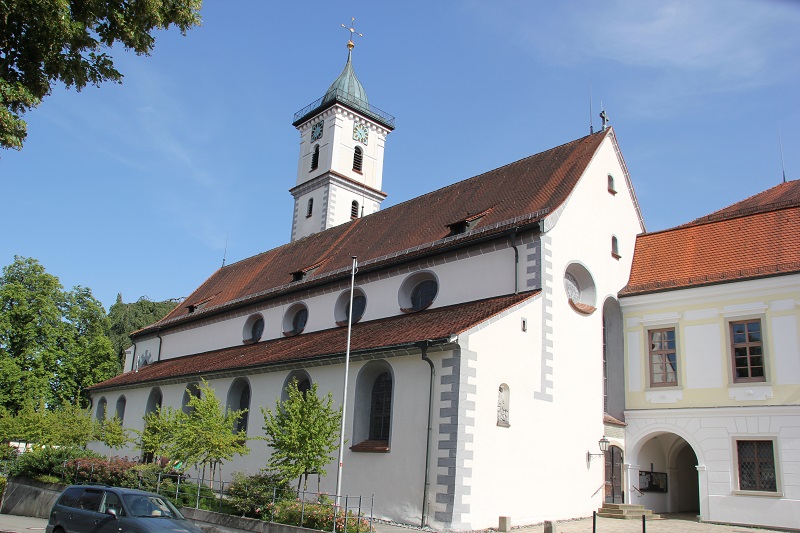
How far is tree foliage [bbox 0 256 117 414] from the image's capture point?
41.3 m

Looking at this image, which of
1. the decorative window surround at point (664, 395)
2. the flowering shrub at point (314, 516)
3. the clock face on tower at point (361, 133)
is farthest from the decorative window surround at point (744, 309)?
the clock face on tower at point (361, 133)

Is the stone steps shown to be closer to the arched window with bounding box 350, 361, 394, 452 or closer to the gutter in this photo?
the arched window with bounding box 350, 361, 394, 452

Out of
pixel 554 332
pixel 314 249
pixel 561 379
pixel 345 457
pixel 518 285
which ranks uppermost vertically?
pixel 314 249

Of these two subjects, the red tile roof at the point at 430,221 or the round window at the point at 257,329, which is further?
the round window at the point at 257,329

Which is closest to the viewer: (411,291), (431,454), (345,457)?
(431,454)

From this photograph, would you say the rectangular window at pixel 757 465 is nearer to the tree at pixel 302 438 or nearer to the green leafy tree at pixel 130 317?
the tree at pixel 302 438

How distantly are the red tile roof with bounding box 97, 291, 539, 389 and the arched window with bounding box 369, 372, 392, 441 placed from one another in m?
1.15

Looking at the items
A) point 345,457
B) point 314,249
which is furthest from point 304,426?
point 314,249

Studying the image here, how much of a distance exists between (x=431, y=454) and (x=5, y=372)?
33.6 meters

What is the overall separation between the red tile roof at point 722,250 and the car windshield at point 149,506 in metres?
14.7

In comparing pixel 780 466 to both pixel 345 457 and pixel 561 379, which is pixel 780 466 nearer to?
pixel 561 379

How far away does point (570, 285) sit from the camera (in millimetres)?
20969

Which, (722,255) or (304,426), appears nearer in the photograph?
(304,426)

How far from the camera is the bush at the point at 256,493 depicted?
1625 cm
